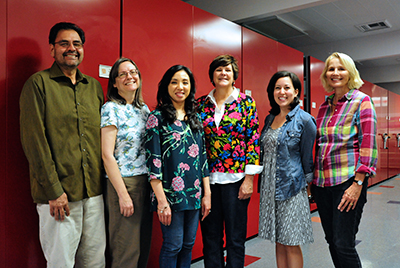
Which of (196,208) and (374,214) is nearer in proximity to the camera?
(196,208)

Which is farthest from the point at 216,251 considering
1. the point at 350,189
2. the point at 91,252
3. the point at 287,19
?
the point at 287,19

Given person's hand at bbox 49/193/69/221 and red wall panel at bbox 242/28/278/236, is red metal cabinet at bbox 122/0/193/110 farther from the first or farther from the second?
person's hand at bbox 49/193/69/221

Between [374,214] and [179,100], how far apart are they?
4368mm

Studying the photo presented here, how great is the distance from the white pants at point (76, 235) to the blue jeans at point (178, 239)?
0.40m

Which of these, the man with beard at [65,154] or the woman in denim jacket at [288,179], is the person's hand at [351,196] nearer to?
the woman in denim jacket at [288,179]

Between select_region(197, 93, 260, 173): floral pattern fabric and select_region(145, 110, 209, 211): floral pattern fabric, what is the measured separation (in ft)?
0.75

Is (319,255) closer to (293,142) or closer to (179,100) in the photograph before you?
(293,142)

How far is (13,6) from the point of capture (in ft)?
5.97

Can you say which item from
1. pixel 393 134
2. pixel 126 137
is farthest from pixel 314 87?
pixel 393 134

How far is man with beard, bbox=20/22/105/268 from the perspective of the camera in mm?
1653

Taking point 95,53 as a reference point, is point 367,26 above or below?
above

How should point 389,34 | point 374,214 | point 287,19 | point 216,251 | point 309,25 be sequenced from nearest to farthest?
point 216,251 < point 374,214 < point 287,19 < point 309,25 < point 389,34

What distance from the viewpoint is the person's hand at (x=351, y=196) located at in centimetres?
185

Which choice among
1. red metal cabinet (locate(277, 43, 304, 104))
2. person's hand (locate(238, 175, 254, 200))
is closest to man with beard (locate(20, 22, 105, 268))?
person's hand (locate(238, 175, 254, 200))
